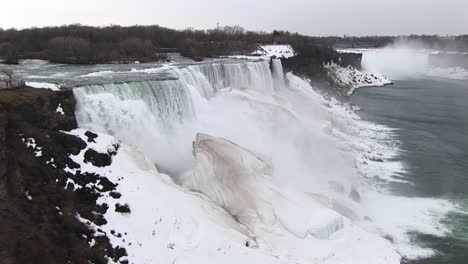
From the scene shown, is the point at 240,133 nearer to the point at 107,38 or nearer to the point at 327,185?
the point at 327,185

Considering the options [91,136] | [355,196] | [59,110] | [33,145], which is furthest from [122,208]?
[355,196]

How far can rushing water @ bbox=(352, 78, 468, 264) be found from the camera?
16.5m

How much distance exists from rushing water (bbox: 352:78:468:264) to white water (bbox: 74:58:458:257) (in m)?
0.78

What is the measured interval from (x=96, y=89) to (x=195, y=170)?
5852 millimetres

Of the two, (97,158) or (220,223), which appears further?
(97,158)

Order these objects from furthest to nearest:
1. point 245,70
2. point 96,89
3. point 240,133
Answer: point 245,70, point 240,133, point 96,89

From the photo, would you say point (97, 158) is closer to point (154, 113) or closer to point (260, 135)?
point (154, 113)

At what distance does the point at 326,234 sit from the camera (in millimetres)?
14781

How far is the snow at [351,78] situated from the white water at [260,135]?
27.8 metres

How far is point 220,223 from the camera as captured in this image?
44.7 ft

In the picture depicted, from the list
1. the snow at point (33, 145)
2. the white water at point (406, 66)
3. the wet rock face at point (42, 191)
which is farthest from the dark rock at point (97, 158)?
the white water at point (406, 66)

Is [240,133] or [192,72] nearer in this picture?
[240,133]

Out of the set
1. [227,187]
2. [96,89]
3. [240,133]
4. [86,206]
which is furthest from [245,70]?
[86,206]

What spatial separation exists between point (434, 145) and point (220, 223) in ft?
68.2
